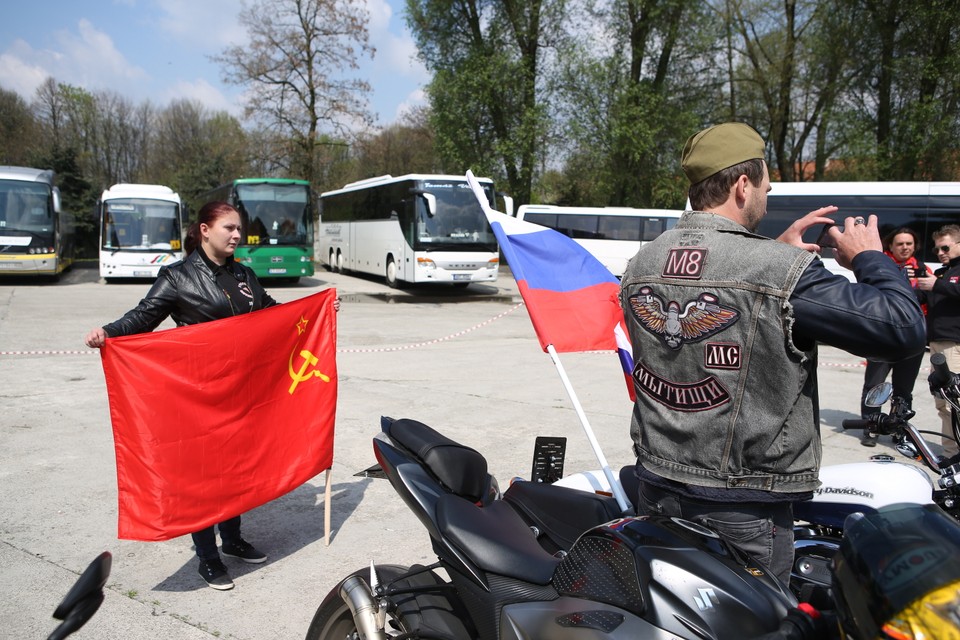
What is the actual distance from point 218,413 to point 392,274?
1873 centimetres

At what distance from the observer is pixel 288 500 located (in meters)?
5.07

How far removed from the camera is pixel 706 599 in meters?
1.62

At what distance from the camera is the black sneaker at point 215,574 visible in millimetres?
3730

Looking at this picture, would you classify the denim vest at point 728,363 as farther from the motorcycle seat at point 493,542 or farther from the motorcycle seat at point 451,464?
the motorcycle seat at point 451,464

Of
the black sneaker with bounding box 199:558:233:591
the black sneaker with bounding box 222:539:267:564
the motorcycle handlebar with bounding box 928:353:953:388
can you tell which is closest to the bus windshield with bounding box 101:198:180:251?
the black sneaker with bounding box 222:539:267:564

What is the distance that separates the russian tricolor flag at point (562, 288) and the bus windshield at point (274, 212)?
65.0 feet

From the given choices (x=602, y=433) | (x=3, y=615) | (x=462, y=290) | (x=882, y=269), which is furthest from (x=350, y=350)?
(x=462, y=290)

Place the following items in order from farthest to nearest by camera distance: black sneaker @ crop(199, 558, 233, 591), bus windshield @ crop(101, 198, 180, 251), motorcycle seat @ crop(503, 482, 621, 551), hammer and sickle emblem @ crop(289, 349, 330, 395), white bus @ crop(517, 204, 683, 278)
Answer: white bus @ crop(517, 204, 683, 278)
bus windshield @ crop(101, 198, 180, 251)
hammer and sickle emblem @ crop(289, 349, 330, 395)
black sneaker @ crop(199, 558, 233, 591)
motorcycle seat @ crop(503, 482, 621, 551)

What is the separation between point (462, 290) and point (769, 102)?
46.4 ft

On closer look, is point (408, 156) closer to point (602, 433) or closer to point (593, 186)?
point (593, 186)

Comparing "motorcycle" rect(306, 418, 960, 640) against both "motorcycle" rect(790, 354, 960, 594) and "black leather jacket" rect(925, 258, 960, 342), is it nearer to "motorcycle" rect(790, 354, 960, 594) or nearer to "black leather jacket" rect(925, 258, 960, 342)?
"motorcycle" rect(790, 354, 960, 594)

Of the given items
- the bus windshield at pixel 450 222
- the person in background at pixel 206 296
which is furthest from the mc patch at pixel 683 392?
the bus windshield at pixel 450 222

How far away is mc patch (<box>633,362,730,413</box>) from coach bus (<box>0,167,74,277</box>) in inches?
882

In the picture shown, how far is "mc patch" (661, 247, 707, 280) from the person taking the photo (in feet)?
6.31
